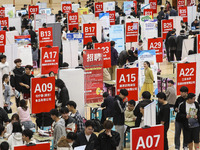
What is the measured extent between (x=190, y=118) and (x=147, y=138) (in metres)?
3.26

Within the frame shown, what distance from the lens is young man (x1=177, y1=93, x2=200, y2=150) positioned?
34.5 ft

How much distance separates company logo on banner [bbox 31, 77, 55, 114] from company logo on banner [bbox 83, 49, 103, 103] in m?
2.23

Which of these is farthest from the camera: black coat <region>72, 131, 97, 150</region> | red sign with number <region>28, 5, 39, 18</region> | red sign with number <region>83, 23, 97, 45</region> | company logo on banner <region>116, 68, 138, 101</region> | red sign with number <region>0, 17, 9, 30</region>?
red sign with number <region>28, 5, 39, 18</region>

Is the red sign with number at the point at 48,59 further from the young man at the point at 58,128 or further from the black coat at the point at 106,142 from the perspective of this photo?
the black coat at the point at 106,142

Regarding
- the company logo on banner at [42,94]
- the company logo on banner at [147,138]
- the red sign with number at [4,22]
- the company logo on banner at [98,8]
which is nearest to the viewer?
the company logo on banner at [147,138]

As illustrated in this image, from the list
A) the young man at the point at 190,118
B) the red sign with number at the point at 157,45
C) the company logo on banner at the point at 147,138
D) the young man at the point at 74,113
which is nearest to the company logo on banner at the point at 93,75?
the red sign with number at the point at 157,45

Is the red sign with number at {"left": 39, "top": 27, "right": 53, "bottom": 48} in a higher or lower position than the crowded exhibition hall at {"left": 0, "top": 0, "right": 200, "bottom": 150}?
higher

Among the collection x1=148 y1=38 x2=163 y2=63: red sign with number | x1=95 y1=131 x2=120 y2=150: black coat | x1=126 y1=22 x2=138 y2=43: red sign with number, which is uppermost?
x1=126 y1=22 x2=138 y2=43: red sign with number

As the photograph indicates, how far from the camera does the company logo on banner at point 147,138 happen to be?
24.5ft

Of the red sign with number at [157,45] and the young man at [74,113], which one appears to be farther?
the red sign with number at [157,45]

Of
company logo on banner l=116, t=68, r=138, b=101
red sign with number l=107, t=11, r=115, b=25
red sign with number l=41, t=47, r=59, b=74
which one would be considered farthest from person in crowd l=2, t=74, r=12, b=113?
red sign with number l=107, t=11, r=115, b=25

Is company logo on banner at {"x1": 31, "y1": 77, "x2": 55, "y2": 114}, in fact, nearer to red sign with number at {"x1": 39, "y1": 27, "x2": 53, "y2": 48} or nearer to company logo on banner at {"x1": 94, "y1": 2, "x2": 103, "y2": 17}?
red sign with number at {"x1": 39, "y1": 27, "x2": 53, "y2": 48}

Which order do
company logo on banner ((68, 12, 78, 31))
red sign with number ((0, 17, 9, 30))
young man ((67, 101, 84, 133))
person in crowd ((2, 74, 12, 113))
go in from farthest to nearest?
company logo on banner ((68, 12, 78, 31)), red sign with number ((0, 17, 9, 30)), person in crowd ((2, 74, 12, 113)), young man ((67, 101, 84, 133))

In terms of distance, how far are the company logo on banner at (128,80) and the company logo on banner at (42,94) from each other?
1622mm
